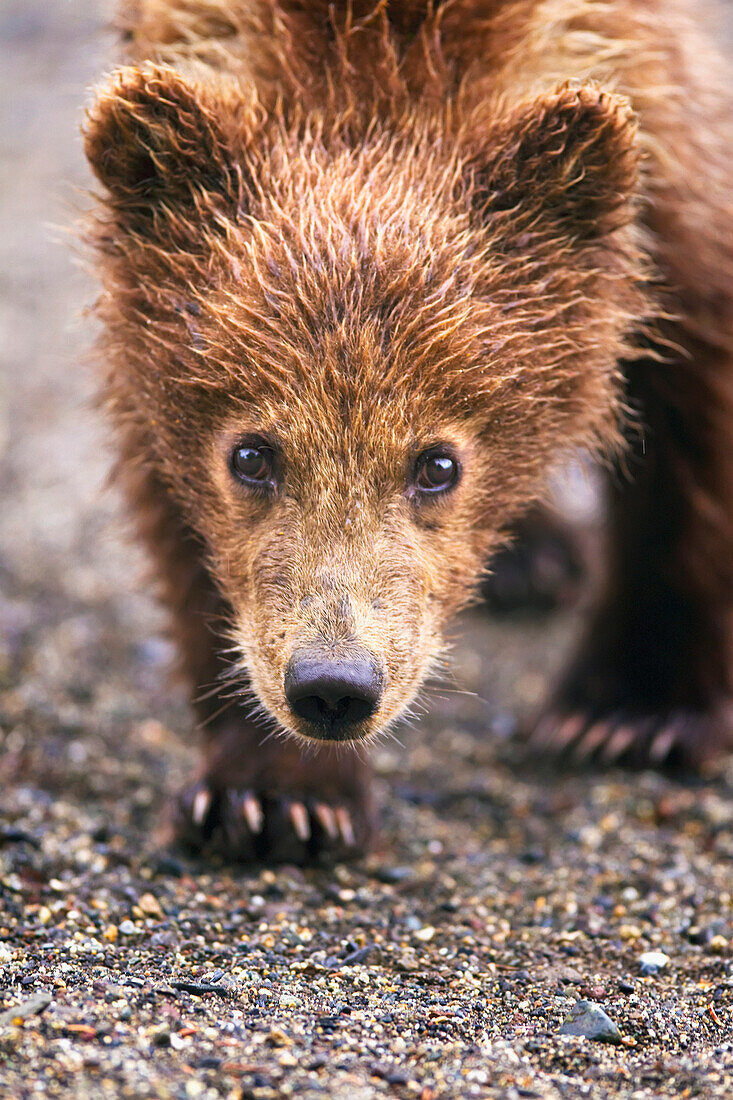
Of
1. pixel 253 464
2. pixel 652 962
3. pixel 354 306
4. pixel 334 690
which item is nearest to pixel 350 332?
pixel 354 306

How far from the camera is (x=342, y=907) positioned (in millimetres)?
4238

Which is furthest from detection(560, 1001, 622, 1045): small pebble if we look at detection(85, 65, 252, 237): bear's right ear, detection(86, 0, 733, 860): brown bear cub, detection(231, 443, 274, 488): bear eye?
detection(85, 65, 252, 237): bear's right ear

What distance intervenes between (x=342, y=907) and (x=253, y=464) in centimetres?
147

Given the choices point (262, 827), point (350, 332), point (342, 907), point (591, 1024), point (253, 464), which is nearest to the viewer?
point (591, 1024)

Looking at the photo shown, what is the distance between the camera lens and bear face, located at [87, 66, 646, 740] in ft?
11.9

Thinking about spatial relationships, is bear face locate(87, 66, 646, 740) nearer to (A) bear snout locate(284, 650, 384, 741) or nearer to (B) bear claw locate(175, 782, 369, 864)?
(A) bear snout locate(284, 650, 384, 741)

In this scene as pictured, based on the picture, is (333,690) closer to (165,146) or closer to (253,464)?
(253,464)

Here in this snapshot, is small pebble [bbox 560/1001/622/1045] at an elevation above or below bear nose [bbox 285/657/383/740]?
below

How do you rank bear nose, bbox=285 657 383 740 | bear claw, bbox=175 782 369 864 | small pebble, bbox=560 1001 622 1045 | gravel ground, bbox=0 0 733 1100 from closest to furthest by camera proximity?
1. gravel ground, bbox=0 0 733 1100
2. small pebble, bbox=560 1001 622 1045
3. bear nose, bbox=285 657 383 740
4. bear claw, bbox=175 782 369 864

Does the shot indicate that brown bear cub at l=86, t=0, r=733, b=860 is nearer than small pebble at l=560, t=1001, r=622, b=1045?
No

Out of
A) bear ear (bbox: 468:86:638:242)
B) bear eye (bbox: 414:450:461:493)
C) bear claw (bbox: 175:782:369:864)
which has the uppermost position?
bear ear (bbox: 468:86:638:242)

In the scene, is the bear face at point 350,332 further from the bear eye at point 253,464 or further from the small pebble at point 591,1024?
the small pebble at point 591,1024

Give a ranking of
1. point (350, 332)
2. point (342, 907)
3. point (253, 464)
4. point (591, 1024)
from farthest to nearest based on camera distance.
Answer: point (342, 907)
point (253, 464)
point (350, 332)
point (591, 1024)

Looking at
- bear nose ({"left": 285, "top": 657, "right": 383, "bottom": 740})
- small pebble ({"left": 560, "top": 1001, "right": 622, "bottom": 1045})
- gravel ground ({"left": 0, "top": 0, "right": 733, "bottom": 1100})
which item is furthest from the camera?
bear nose ({"left": 285, "top": 657, "right": 383, "bottom": 740})
